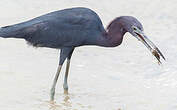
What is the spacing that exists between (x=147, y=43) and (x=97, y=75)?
4.71 ft

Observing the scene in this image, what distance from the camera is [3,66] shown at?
9.04 m

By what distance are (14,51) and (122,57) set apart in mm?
1429

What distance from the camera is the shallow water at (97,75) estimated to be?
27.3 feet

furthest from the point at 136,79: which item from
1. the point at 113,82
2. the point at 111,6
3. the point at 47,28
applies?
the point at 111,6

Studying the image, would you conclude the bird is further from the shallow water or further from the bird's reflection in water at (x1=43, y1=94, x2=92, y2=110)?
the shallow water

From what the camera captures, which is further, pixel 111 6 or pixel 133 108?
pixel 111 6

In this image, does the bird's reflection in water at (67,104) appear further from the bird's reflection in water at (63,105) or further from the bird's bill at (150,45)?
the bird's bill at (150,45)

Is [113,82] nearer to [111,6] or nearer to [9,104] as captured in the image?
[9,104]

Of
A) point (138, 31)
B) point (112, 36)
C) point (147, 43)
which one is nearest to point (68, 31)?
point (112, 36)

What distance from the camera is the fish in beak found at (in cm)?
779

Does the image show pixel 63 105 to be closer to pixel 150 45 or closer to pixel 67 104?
pixel 67 104

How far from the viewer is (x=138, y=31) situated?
7938 millimetres

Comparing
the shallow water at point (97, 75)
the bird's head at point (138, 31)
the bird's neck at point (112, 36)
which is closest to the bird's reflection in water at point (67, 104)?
the shallow water at point (97, 75)

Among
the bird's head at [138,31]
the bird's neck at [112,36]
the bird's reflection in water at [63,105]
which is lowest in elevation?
the bird's reflection in water at [63,105]
